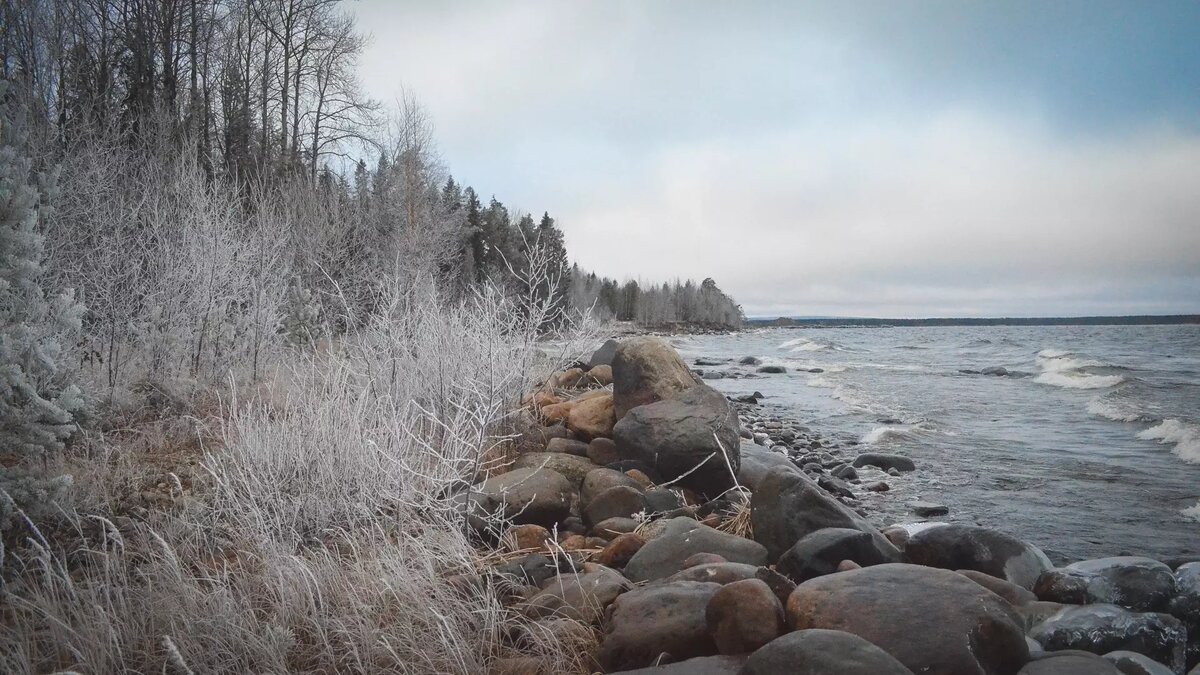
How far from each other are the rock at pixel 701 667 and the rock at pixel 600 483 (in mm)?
2805

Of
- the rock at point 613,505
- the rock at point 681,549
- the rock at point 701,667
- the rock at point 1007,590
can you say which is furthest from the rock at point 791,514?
the rock at point 701,667

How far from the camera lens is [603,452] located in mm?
7242

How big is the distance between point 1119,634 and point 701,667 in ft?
7.92

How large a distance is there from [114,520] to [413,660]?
2.85 m

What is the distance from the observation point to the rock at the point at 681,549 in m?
4.09

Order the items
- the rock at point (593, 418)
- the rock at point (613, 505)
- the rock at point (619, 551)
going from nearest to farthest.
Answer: the rock at point (619, 551), the rock at point (613, 505), the rock at point (593, 418)

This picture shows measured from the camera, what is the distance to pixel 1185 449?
390 inches

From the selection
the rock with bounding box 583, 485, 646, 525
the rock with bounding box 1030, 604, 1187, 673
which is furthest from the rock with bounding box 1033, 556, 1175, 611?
the rock with bounding box 583, 485, 646, 525

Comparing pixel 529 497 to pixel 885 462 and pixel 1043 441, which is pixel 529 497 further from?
pixel 1043 441

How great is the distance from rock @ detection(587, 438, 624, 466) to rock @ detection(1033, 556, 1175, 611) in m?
3.96

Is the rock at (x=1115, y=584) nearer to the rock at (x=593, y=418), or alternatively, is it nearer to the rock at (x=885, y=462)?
the rock at (x=593, y=418)

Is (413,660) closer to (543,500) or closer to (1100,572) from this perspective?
(543,500)

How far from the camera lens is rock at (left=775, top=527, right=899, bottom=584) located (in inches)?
153

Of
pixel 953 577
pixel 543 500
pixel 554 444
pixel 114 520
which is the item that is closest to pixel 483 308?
pixel 554 444
